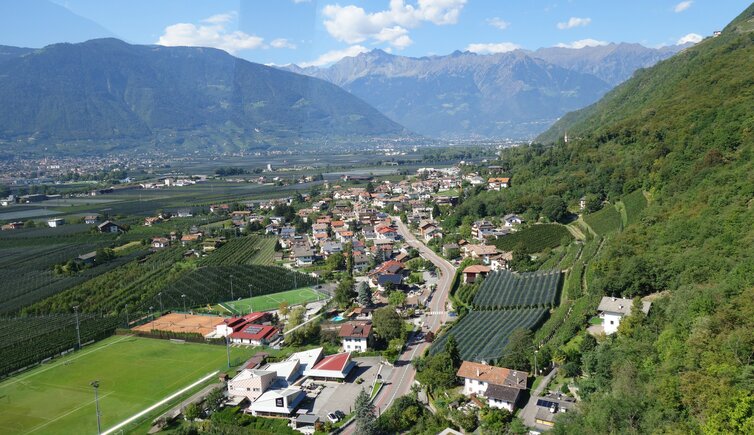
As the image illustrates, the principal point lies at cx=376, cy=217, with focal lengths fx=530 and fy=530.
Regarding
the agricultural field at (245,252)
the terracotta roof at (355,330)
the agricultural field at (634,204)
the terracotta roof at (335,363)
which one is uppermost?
the agricultural field at (634,204)

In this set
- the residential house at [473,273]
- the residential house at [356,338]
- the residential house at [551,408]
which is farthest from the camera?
the residential house at [473,273]

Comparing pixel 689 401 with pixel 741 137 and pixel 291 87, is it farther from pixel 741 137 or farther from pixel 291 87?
pixel 291 87

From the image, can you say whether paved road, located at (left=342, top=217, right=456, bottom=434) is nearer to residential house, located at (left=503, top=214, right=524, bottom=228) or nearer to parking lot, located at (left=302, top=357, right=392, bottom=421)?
parking lot, located at (left=302, top=357, right=392, bottom=421)

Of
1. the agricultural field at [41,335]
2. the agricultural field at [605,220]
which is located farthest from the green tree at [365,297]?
the agricultural field at [605,220]

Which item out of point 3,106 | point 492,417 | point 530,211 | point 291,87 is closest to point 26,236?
point 530,211

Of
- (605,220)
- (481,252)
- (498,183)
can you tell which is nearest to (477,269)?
(481,252)

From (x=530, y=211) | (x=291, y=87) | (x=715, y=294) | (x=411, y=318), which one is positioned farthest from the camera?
(x=291, y=87)

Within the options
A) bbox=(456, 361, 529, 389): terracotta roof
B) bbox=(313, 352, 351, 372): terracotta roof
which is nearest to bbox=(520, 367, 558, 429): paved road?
bbox=(456, 361, 529, 389): terracotta roof

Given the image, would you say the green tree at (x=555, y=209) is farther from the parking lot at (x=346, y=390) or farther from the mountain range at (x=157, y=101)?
the mountain range at (x=157, y=101)
